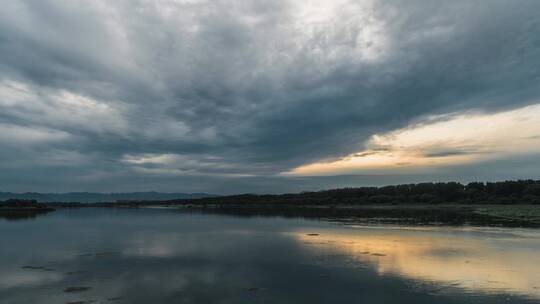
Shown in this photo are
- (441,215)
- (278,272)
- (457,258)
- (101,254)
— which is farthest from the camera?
(441,215)

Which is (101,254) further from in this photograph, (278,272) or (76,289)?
(278,272)

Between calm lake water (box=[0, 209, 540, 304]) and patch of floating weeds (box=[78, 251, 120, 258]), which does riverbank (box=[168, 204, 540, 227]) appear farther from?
patch of floating weeds (box=[78, 251, 120, 258])

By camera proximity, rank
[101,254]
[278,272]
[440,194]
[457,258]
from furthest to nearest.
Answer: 1. [440,194]
2. [101,254]
3. [457,258]
4. [278,272]

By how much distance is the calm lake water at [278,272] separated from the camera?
609 inches

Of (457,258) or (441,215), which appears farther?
(441,215)

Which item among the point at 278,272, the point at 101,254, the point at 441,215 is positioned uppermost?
the point at 441,215

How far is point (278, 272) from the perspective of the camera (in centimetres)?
2047

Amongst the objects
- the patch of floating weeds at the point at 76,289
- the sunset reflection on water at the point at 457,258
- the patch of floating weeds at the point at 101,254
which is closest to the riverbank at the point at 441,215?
the sunset reflection on water at the point at 457,258

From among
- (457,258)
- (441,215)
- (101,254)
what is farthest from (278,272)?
(441,215)

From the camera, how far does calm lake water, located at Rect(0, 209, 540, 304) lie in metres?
15.5

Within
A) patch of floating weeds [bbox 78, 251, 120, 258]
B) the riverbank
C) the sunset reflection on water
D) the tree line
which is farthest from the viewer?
the tree line

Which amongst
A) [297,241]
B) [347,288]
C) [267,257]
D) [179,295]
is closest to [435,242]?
[297,241]

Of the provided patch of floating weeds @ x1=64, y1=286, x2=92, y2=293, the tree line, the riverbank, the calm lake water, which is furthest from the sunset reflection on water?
the tree line

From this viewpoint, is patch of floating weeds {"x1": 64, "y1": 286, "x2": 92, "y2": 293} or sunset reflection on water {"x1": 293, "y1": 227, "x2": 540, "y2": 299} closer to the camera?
patch of floating weeds {"x1": 64, "y1": 286, "x2": 92, "y2": 293}
